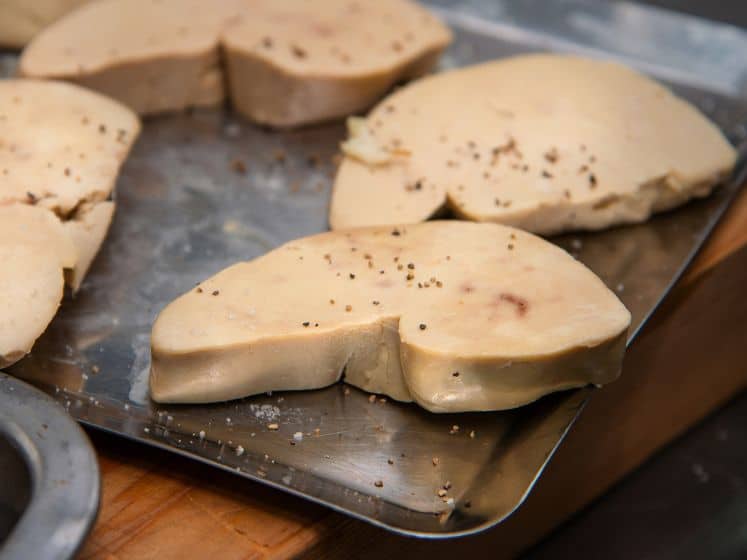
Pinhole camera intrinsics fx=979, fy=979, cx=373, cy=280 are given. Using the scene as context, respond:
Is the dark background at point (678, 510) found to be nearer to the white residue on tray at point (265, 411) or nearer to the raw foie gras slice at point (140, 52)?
the white residue on tray at point (265, 411)

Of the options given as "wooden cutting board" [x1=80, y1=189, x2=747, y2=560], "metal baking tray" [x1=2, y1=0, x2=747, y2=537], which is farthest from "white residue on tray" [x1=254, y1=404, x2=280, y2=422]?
"wooden cutting board" [x1=80, y1=189, x2=747, y2=560]

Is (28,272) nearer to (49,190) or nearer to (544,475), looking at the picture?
(49,190)

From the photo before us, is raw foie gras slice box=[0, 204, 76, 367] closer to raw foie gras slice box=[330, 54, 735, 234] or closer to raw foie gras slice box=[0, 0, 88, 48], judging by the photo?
raw foie gras slice box=[330, 54, 735, 234]

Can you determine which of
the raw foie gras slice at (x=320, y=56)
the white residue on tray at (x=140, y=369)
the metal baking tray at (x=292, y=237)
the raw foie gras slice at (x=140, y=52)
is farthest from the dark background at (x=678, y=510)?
the raw foie gras slice at (x=140, y=52)

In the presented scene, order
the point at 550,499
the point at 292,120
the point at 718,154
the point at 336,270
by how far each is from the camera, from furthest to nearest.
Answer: the point at 292,120 → the point at 718,154 → the point at 550,499 → the point at 336,270

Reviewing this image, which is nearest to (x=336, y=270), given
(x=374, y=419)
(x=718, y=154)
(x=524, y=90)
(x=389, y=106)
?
(x=374, y=419)

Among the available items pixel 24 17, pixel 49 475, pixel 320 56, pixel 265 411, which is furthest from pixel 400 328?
pixel 24 17

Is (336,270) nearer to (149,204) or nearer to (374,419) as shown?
(374,419)
